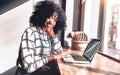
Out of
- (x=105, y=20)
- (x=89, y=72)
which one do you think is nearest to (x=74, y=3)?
(x=105, y=20)

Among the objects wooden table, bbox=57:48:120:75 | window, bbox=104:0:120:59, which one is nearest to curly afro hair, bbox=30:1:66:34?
wooden table, bbox=57:48:120:75

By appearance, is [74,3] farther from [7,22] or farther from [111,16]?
[7,22]

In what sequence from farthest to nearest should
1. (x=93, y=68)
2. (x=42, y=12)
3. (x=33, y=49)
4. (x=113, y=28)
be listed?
1. (x=113, y=28)
2. (x=42, y=12)
3. (x=33, y=49)
4. (x=93, y=68)

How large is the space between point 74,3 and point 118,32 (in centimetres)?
86

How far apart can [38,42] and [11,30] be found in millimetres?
1352

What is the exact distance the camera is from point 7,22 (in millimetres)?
3033

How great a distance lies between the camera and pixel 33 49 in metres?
1.73

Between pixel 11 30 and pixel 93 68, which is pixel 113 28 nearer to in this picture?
pixel 93 68

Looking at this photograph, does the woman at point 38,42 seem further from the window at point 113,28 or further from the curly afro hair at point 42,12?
the window at point 113,28

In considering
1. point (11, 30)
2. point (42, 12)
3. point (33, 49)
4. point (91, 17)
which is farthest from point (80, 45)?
point (11, 30)

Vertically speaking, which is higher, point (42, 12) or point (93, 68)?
point (42, 12)

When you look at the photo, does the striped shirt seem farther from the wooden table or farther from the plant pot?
the plant pot

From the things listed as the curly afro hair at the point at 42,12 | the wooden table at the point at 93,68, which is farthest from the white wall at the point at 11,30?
the wooden table at the point at 93,68

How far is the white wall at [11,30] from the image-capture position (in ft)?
9.87
